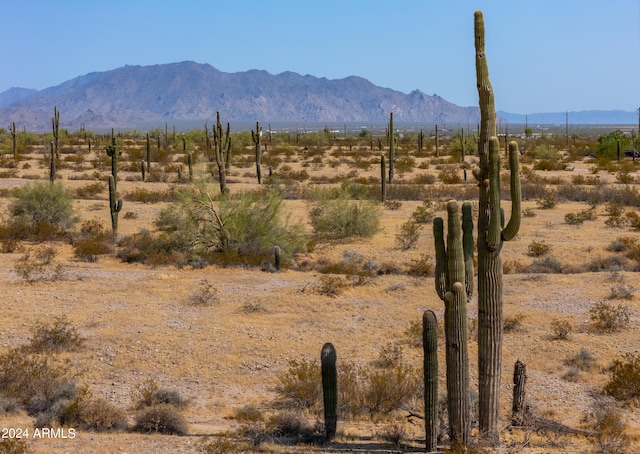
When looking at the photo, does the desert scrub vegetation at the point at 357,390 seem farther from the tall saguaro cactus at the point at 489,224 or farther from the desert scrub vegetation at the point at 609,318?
the desert scrub vegetation at the point at 609,318

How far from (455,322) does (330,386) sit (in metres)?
1.61

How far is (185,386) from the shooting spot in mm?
9141

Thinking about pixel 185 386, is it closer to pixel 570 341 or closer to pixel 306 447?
pixel 306 447

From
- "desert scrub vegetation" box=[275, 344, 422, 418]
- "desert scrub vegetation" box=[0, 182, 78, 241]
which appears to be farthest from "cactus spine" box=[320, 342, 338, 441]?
"desert scrub vegetation" box=[0, 182, 78, 241]

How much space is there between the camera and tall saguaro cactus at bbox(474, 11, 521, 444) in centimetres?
656

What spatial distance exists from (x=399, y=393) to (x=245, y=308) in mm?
4592

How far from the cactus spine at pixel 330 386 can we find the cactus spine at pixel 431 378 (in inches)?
40.8

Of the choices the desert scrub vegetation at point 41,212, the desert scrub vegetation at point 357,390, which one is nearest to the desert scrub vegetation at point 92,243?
the desert scrub vegetation at point 41,212

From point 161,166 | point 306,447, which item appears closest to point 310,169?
point 161,166

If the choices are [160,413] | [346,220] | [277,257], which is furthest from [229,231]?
[160,413]

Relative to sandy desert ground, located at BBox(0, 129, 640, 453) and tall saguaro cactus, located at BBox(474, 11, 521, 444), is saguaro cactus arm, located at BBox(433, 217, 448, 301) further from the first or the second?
sandy desert ground, located at BBox(0, 129, 640, 453)

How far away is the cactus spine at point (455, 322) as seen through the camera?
6.74m

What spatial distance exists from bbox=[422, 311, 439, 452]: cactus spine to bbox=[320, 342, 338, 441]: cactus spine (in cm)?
104

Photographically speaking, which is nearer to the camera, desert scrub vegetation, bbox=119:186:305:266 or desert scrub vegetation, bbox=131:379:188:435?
desert scrub vegetation, bbox=131:379:188:435
